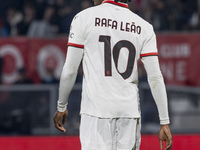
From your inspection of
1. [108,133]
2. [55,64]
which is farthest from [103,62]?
[55,64]

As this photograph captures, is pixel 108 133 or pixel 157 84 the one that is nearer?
pixel 108 133

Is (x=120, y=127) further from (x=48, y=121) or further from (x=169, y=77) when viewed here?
(x=169, y=77)

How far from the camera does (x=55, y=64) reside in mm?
A: 10414

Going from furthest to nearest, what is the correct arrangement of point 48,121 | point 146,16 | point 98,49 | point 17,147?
point 146,16, point 48,121, point 17,147, point 98,49

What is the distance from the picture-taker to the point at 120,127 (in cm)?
383

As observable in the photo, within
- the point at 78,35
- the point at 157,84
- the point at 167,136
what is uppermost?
the point at 78,35

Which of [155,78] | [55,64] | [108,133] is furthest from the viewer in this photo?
[55,64]

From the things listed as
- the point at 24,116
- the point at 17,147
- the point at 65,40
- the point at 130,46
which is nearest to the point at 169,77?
the point at 65,40

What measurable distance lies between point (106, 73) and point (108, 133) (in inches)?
16.3

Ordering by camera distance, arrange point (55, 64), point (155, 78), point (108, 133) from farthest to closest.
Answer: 1. point (55, 64)
2. point (155, 78)
3. point (108, 133)

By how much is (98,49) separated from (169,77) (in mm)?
6706

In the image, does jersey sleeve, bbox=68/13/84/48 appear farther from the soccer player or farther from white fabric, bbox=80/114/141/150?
white fabric, bbox=80/114/141/150

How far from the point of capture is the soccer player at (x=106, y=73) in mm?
3805

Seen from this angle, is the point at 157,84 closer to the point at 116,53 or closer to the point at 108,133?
the point at 116,53
